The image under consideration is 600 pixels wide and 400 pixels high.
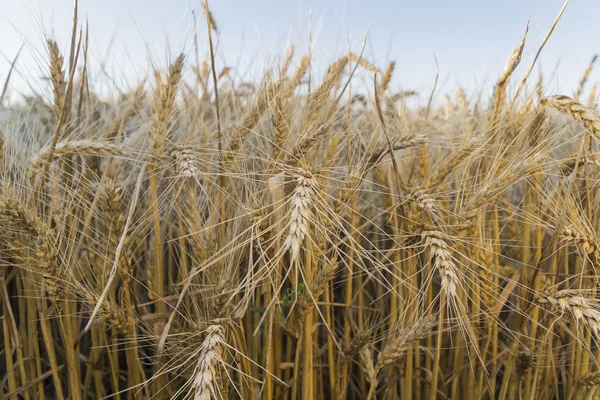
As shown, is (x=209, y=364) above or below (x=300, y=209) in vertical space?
below

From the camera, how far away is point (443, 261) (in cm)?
95

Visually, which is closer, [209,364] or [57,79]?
[209,364]

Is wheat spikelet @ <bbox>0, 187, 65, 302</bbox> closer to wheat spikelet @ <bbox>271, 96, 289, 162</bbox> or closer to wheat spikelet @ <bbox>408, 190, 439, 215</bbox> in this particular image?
wheat spikelet @ <bbox>271, 96, 289, 162</bbox>

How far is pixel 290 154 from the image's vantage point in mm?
1045

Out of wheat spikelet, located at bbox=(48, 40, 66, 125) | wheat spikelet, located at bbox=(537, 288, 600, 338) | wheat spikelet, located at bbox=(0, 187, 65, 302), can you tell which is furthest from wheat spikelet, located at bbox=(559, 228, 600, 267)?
wheat spikelet, located at bbox=(48, 40, 66, 125)

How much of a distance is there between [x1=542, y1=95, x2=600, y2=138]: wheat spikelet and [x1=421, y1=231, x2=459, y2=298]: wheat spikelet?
463mm

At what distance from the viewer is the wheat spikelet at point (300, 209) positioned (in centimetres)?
79

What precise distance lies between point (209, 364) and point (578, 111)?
1.02 m

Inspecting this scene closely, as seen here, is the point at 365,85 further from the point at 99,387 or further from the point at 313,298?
the point at 99,387

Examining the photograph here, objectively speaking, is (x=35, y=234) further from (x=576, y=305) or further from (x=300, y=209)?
(x=576, y=305)

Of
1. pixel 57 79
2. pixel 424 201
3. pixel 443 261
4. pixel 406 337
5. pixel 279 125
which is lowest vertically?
pixel 406 337

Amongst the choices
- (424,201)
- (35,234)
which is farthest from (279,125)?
(35,234)

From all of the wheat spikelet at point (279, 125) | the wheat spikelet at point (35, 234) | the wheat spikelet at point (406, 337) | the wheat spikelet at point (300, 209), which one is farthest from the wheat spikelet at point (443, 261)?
the wheat spikelet at point (35, 234)

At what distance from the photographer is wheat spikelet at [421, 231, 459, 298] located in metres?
0.92
